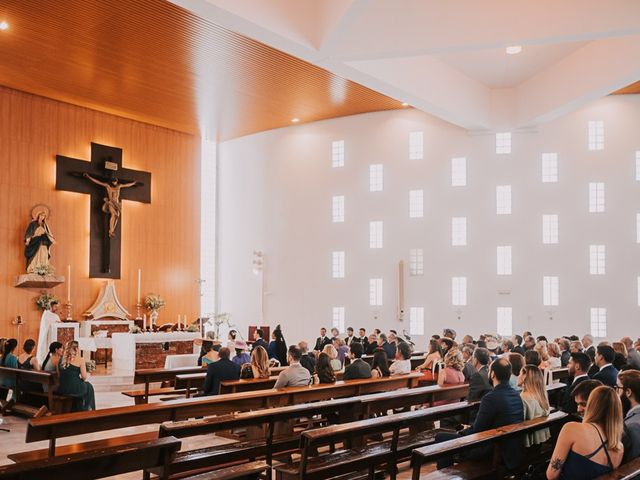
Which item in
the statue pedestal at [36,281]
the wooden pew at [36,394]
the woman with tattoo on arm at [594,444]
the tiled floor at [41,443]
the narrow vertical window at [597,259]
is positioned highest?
the narrow vertical window at [597,259]

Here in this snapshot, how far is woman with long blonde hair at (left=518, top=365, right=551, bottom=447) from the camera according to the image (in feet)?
17.6

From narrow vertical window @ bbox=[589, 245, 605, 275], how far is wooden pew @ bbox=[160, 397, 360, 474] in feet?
41.0

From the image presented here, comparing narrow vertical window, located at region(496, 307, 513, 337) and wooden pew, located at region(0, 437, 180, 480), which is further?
narrow vertical window, located at region(496, 307, 513, 337)

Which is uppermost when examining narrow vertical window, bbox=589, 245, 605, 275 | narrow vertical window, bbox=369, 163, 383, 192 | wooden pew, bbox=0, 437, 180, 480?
narrow vertical window, bbox=369, 163, 383, 192

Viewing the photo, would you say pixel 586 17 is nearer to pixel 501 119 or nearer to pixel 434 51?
pixel 434 51

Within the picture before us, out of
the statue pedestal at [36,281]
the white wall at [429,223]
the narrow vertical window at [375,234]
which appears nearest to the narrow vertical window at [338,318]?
the white wall at [429,223]

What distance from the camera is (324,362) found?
835 cm

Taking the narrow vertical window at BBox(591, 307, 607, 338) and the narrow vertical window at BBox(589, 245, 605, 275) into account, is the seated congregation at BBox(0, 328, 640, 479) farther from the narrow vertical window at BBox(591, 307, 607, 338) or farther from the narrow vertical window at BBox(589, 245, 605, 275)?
the narrow vertical window at BBox(589, 245, 605, 275)

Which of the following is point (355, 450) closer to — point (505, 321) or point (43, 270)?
point (505, 321)

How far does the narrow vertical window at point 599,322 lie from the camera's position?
1669cm

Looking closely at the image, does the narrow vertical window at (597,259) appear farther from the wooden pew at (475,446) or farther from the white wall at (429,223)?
the wooden pew at (475,446)

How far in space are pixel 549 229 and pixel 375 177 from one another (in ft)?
17.2

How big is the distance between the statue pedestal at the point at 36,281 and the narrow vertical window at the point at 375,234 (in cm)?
875

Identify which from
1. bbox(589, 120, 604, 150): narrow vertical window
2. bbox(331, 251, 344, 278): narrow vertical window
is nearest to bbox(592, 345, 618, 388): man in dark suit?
bbox(589, 120, 604, 150): narrow vertical window
